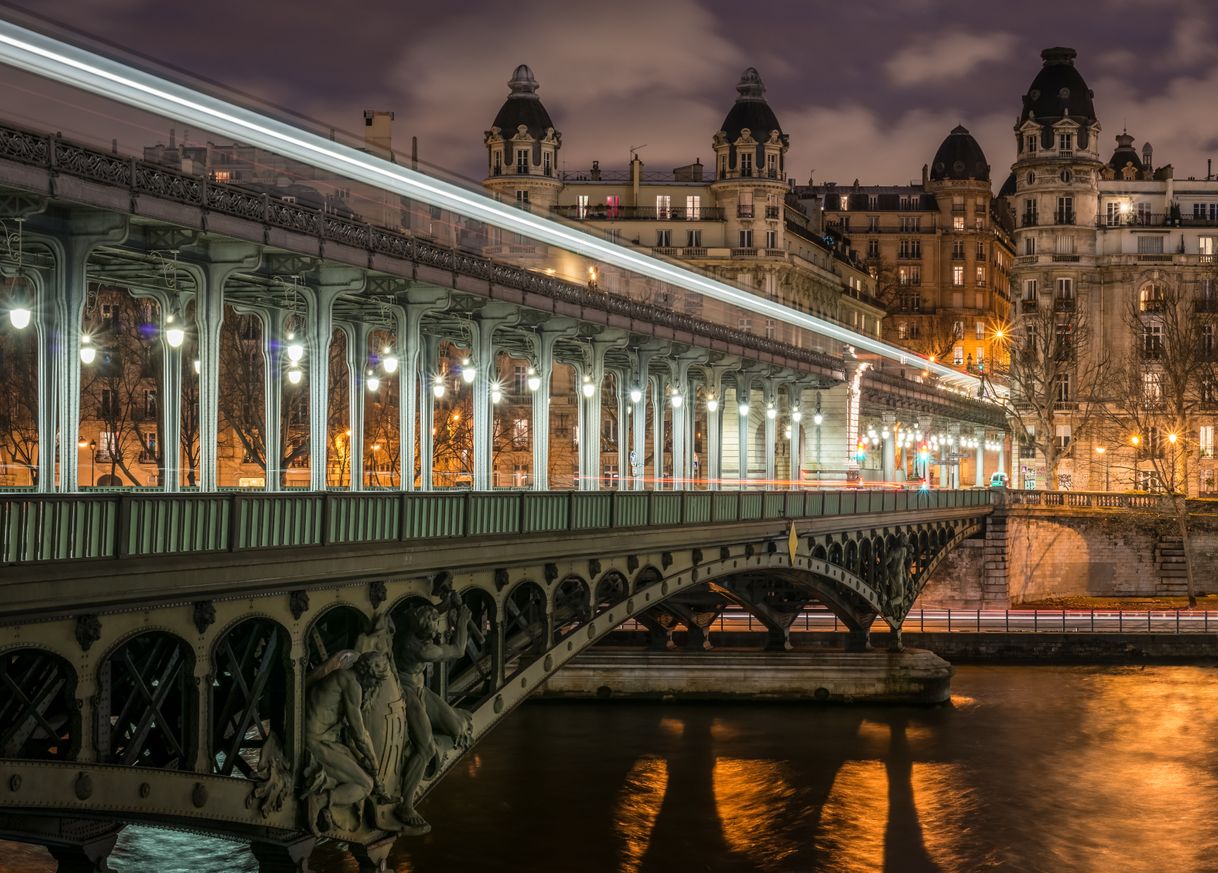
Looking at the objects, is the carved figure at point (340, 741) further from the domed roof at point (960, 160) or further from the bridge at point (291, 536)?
the domed roof at point (960, 160)

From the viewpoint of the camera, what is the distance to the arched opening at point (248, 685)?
23.2 m

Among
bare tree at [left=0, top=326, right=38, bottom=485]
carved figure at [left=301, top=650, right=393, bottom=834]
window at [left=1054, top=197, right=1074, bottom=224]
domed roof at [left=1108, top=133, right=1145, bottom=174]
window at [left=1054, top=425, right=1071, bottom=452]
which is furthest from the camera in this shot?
domed roof at [left=1108, top=133, right=1145, bottom=174]

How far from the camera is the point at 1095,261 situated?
138 metres

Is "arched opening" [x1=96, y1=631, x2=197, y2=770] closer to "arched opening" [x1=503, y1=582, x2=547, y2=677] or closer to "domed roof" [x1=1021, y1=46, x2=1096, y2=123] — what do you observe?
"arched opening" [x1=503, y1=582, x2=547, y2=677]

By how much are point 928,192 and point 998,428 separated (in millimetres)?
60656

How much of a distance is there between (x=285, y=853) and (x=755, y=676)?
35398 mm

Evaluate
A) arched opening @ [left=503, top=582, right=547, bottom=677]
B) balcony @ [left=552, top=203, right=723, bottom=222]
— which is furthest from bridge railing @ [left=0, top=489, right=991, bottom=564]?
balcony @ [left=552, top=203, right=723, bottom=222]

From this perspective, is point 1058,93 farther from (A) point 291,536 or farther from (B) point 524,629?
(A) point 291,536

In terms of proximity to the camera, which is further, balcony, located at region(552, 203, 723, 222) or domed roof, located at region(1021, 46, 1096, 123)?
domed roof, located at region(1021, 46, 1096, 123)

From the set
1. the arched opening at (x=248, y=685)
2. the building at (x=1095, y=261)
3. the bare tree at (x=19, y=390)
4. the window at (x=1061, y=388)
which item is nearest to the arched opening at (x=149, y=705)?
the arched opening at (x=248, y=685)

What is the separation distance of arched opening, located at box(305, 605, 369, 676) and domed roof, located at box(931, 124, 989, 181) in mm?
175031

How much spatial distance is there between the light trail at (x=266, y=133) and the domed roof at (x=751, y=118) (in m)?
58.7

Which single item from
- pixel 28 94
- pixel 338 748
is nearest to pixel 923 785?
pixel 338 748

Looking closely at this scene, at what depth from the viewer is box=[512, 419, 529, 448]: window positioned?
332 feet
